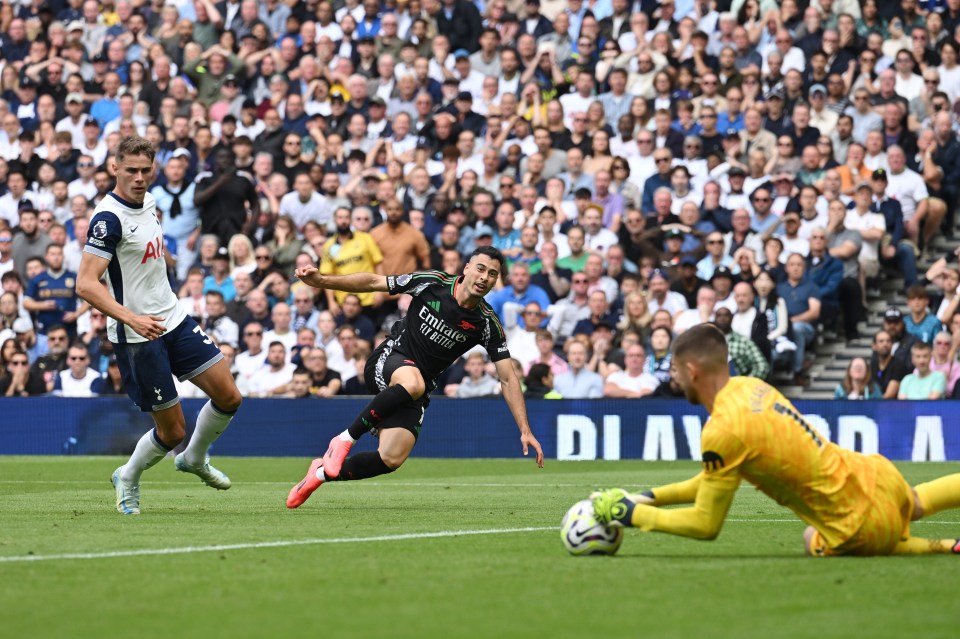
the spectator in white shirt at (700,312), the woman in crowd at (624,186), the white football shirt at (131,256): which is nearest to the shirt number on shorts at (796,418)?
the white football shirt at (131,256)

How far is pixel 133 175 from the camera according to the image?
10.8 metres

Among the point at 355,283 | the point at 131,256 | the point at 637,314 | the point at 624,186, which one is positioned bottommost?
the point at 637,314

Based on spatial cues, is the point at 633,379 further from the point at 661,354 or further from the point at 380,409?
the point at 380,409

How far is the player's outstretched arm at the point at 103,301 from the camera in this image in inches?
407

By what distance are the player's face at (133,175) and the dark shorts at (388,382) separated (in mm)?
2461

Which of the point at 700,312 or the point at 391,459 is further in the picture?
the point at 700,312

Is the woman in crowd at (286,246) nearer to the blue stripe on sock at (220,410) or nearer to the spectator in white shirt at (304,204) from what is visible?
the spectator in white shirt at (304,204)

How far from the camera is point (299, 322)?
22.6 meters

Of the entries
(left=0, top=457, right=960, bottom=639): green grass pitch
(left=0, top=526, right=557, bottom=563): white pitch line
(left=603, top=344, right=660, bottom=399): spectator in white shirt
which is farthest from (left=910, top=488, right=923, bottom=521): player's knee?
(left=603, top=344, right=660, bottom=399): spectator in white shirt

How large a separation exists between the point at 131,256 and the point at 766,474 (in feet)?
17.5

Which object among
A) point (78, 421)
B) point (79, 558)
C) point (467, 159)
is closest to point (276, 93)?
point (467, 159)

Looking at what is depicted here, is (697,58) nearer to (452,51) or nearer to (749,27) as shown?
(749,27)

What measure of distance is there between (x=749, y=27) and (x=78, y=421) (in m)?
11.4

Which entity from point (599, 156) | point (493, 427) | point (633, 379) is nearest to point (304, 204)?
point (599, 156)
